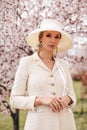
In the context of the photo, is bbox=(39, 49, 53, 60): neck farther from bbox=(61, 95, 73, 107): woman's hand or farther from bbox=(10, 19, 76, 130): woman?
bbox=(61, 95, 73, 107): woman's hand

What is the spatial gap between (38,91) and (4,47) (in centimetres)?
340

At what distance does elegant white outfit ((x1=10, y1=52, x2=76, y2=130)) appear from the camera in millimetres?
Result: 4016

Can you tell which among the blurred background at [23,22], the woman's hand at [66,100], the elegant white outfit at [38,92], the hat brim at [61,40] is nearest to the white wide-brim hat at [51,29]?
the hat brim at [61,40]

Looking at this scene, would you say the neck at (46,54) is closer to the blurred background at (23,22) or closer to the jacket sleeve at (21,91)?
the jacket sleeve at (21,91)

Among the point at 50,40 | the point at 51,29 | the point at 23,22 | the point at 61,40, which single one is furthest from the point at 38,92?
the point at 23,22

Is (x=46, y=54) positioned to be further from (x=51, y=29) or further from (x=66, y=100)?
(x=66, y=100)

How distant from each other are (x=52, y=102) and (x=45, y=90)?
0.18 metres

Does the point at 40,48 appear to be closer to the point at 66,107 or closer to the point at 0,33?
the point at 66,107

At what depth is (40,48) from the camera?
13.9 ft

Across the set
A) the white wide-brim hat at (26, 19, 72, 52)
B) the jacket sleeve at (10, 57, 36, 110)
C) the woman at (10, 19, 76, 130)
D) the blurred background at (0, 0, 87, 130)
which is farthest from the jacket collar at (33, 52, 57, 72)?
the blurred background at (0, 0, 87, 130)

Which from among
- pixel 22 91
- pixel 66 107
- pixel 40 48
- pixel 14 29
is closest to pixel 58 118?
pixel 66 107

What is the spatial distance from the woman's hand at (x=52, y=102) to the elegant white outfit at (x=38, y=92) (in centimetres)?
6

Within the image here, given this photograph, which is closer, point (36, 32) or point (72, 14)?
point (36, 32)

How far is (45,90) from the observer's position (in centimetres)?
404
